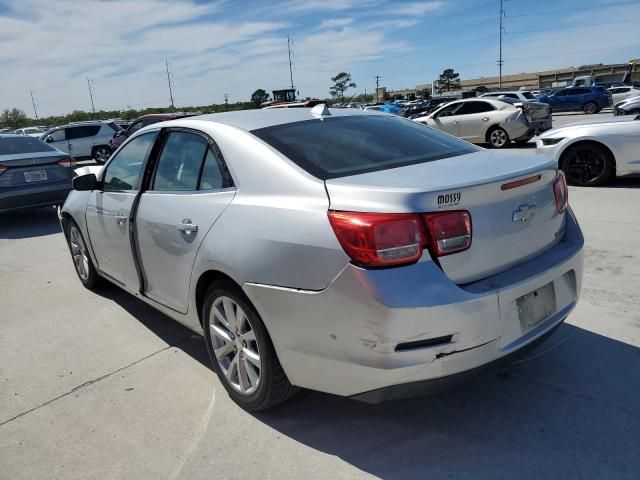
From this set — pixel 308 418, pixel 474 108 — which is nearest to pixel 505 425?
pixel 308 418

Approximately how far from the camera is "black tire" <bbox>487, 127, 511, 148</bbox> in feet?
46.6

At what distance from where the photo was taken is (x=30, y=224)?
9.35 m

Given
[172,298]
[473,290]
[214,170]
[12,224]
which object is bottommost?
[12,224]

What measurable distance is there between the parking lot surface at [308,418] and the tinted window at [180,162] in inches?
48.1

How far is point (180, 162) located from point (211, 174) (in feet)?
1.49

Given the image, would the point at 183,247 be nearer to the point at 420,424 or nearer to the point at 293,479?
the point at 293,479

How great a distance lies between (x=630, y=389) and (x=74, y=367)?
3.50 m

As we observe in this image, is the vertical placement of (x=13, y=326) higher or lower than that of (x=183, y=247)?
lower

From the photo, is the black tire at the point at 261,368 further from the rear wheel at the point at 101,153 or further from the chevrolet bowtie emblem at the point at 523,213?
the rear wheel at the point at 101,153

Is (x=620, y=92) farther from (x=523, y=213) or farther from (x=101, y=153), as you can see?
(x=523, y=213)

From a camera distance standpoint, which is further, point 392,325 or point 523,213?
point 523,213

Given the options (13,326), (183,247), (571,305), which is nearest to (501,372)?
(571,305)

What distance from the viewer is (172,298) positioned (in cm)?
334

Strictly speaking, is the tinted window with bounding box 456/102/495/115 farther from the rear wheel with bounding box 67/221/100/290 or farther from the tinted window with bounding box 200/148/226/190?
the tinted window with bounding box 200/148/226/190
